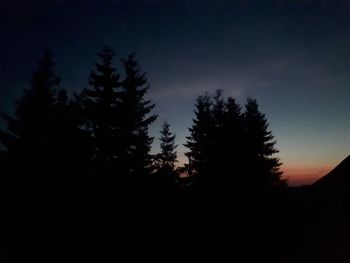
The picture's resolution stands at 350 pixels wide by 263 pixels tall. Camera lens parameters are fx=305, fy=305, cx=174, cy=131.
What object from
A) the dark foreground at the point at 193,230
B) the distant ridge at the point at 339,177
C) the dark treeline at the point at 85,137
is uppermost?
the dark treeline at the point at 85,137

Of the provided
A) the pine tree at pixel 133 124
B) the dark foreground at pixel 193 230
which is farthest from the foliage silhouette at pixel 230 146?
the dark foreground at pixel 193 230

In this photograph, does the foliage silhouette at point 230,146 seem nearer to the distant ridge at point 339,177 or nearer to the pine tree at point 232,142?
the pine tree at point 232,142

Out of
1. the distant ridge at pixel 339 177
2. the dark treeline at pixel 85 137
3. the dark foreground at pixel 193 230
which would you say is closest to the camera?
the distant ridge at pixel 339 177

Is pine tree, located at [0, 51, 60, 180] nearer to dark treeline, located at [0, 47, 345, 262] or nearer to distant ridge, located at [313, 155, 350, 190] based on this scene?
dark treeline, located at [0, 47, 345, 262]

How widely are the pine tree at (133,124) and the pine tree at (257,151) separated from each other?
11.0 metres

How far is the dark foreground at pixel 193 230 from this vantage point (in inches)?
345

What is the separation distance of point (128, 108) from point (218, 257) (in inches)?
624

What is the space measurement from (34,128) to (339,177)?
2034 cm

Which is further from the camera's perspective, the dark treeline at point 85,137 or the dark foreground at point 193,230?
the dark treeline at point 85,137

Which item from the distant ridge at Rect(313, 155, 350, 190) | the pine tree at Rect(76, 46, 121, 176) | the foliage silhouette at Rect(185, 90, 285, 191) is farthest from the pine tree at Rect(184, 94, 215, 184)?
the distant ridge at Rect(313, 155, 350, 190)

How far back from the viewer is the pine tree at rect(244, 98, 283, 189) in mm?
31062

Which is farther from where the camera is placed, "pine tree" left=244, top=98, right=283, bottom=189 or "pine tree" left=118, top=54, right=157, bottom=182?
"pine tree" left=244, top=98, right=283, bottom=189

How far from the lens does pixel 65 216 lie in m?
14.4

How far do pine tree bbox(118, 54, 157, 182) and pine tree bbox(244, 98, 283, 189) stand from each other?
36.1 feet
